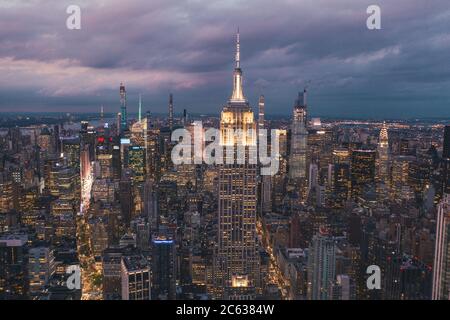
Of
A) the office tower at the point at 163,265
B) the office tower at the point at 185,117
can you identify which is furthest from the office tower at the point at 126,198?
the office tower at the point at 185,117

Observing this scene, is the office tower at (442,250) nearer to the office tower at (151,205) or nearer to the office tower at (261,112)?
the office tower at (261,112)

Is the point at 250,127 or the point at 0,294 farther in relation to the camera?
the point at 250,127

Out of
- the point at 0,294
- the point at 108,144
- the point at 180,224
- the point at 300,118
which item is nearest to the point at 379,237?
the point at 300,118

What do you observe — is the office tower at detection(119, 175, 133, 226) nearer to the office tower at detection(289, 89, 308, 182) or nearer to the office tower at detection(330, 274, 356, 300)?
the office tower at detection(289, 89, 308, 182)

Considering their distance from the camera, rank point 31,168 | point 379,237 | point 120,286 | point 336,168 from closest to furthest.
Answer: point 120,286 < point 379,237 < point 336,168 < point 31,168

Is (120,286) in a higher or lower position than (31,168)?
lower

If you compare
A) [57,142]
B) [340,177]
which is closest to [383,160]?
[340,177]

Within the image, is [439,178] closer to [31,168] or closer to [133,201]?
[133,201]

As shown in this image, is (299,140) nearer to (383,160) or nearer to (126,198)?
(383,160)
